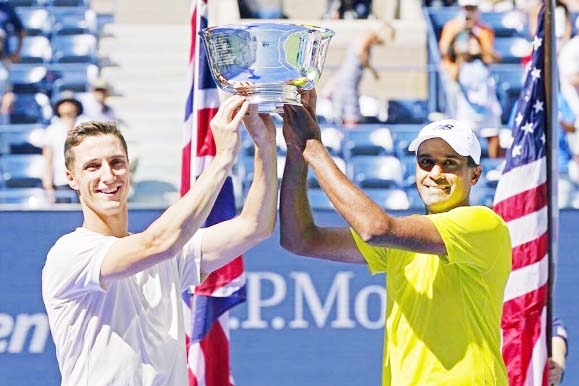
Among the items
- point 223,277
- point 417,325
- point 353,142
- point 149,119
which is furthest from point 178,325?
point 149,119

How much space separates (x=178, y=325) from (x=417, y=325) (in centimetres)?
74

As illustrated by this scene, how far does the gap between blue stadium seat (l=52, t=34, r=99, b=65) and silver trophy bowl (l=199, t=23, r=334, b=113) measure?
7248mm

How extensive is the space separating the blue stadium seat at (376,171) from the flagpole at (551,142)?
3595 millimetres

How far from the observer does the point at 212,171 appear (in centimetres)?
393

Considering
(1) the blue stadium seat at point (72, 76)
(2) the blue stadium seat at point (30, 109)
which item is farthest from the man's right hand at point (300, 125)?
(1) the blue stadium seat at point (72, 76)

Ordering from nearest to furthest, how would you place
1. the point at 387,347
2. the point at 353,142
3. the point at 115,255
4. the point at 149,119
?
the point at 115,255, the point at 387,347, the point at 353,142, the point at 149,119

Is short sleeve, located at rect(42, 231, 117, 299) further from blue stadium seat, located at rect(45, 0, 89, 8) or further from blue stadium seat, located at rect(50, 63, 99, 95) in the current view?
blue stadium seat, located at rect(45, 0, 89, 8)

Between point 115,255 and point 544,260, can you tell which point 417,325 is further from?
point 544,260

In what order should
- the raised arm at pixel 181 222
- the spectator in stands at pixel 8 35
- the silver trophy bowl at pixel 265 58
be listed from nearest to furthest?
the raised arm at pixel 181 222
the silver trophy bowl at pixel 265 58
the spectator in stands at pixel 8 35

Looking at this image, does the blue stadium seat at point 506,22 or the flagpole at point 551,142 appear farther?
the blue stadium seat at point 506,22

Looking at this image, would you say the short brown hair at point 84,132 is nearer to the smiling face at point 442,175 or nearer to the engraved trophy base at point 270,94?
the engraved trophy base at point 270,94

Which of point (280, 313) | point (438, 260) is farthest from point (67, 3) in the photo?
point (438, 260)

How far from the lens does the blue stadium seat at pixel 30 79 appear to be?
10.4 meters

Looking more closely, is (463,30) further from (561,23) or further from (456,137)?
(456,137)
